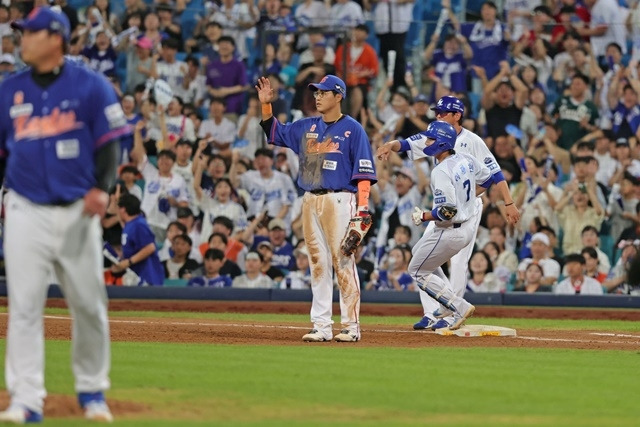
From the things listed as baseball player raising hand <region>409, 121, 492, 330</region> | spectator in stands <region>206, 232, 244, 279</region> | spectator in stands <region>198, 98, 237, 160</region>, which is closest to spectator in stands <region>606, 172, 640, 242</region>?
spectator in stands <region>206, 232, 244, 279</region>

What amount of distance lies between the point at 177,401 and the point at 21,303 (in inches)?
55.2

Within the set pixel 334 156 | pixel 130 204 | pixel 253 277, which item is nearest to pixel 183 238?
pixel 130 204

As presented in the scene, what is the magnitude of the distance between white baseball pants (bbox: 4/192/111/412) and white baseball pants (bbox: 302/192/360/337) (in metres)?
5.43

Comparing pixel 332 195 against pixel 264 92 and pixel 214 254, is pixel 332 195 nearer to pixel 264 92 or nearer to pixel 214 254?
pixel 264 92

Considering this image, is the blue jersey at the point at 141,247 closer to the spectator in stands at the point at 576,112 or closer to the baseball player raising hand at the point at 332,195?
the baseball player raising hand at the point at 332,195

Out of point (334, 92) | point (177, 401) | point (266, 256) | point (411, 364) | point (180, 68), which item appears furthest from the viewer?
point (180, 68)

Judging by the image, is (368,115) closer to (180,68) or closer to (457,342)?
(180,68)

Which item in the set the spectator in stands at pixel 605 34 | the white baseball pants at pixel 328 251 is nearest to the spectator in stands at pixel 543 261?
the spectator in stands at pixel 605 34

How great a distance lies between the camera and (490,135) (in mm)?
21188

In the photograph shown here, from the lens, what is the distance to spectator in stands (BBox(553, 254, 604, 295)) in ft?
63.1

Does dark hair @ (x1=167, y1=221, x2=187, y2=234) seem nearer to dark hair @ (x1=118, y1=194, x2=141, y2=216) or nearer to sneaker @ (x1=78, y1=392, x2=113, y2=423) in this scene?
dark hair @ (x1=118, y1=194, x2=141, y2=216)

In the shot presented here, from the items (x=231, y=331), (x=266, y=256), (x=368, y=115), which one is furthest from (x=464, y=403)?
(x=368, y=115)

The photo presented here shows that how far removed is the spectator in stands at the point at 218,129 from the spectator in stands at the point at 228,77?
0.19m

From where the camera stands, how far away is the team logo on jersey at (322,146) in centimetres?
1226
